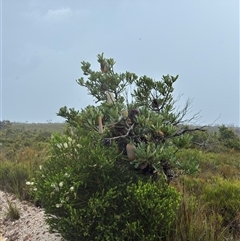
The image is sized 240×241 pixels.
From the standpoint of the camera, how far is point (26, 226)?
516 cm

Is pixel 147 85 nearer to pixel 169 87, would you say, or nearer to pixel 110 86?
pixel 169 87

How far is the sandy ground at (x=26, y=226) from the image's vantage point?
15.2 ft

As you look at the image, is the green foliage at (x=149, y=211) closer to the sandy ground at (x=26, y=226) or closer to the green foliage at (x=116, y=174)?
the green foliage at (x=116, y=174)

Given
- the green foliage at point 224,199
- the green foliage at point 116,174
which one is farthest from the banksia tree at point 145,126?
the green foliage at point 224,199

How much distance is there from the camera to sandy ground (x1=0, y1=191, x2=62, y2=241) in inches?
182

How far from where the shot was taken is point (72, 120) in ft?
12.3

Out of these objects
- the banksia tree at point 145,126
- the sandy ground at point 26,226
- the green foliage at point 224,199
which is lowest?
the sandy ground at point 26,226

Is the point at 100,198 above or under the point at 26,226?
above

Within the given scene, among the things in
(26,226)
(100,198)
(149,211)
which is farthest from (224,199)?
(26,226)

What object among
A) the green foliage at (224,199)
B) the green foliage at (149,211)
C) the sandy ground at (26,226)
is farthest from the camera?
the sandy ground at (26,226)

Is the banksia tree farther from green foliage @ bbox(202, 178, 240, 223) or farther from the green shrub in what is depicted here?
green foliage @ bbox(202, 178, 240, 223)

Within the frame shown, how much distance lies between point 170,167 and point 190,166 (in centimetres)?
20

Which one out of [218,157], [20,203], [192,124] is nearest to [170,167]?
[192,124]

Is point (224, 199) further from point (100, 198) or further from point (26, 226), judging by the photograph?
point (26, 226)
